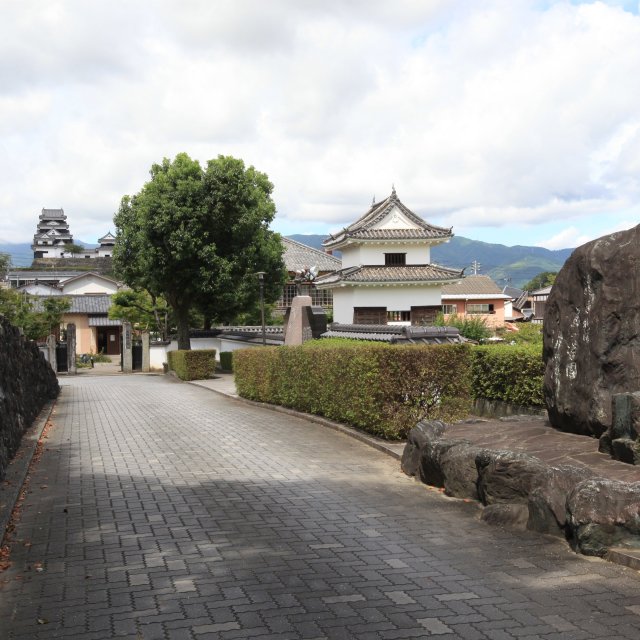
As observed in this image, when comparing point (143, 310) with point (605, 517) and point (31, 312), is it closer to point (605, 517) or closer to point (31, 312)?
point (31, 312)

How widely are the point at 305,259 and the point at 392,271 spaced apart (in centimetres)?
3233

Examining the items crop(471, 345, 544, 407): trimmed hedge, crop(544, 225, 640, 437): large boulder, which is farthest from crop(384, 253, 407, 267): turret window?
crop(544, 225, 640, 437): large boulder

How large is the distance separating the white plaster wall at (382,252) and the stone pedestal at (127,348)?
14.4 m

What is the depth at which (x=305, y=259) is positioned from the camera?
7688 centimetres

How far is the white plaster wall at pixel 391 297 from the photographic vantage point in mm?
45344

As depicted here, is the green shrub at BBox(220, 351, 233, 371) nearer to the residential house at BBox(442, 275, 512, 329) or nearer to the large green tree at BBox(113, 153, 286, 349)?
the large green tree at BBox(113, 153, 286, 349)

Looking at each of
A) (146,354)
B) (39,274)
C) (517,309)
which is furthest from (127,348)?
(517,309)

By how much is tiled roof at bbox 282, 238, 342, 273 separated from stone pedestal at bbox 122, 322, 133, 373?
95.7 ft

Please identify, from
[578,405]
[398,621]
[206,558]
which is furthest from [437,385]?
[398,621]

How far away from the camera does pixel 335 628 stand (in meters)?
4.86

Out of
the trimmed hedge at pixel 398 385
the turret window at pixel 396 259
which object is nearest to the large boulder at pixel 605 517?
the trimmed hedge at pixel 398 385

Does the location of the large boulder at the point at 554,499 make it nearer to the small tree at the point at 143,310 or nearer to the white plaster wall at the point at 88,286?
the small tree at the point at 143,310

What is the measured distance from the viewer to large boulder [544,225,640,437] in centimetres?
841

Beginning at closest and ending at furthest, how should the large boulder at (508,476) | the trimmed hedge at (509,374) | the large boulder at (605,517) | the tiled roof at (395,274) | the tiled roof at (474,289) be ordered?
the large boulder at (605,517), the large boulder at (508,476), the trimmed hedge at (509,374), the tiled roof at (395,274), the tiled roof at (474,289)
